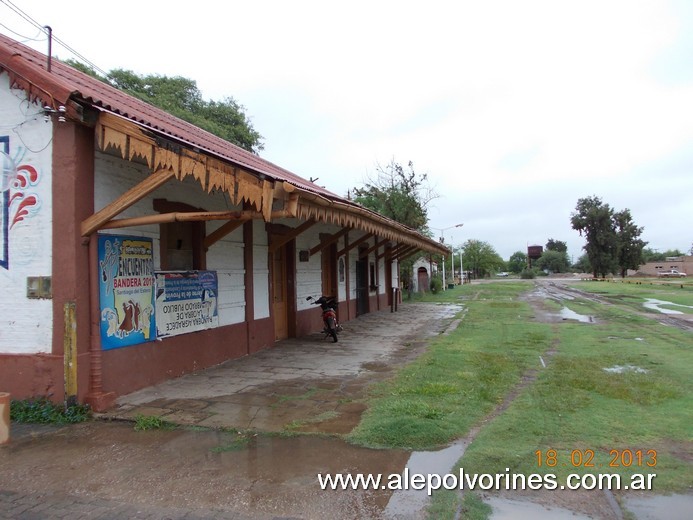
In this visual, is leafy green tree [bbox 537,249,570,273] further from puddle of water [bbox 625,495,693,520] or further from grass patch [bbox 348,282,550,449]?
puddle of water [bbox 625,495,693,520]

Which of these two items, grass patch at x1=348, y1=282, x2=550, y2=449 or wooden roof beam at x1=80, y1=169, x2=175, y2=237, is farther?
wooden roof beam at x1=80, y1=169, x2=175, y2=237

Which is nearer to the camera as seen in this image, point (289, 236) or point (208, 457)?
point (208, 457)

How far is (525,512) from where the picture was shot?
10.4 ft

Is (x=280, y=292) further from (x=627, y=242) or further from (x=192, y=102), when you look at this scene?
(x=627, y=242)

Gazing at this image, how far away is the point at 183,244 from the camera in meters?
7.51

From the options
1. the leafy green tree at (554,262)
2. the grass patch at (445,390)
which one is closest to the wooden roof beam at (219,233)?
the grass patch at (445,390)

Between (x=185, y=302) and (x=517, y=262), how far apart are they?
458 feet

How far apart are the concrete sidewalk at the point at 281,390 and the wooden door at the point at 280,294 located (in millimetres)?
486

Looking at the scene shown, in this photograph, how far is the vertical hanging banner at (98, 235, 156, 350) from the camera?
576 centimetres

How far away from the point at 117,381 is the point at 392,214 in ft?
72.5

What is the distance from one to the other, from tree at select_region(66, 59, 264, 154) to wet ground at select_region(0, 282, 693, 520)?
2021cm

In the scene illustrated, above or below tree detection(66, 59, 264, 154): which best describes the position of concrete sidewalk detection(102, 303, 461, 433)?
below

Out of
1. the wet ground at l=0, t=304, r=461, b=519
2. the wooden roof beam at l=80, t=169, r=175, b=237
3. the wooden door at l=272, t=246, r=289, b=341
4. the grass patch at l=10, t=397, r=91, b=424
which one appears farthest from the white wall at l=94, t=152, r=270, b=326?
the grass patch at l=10, t=397, r=91, b=424

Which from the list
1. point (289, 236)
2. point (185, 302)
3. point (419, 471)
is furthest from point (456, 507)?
point (289, 236)
